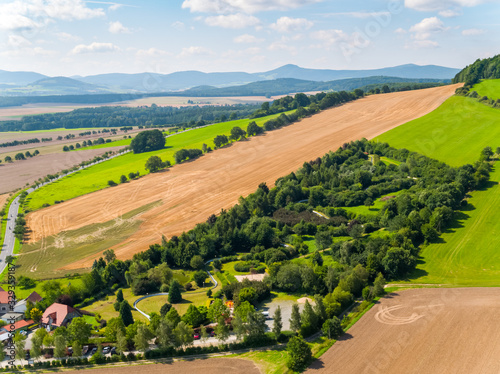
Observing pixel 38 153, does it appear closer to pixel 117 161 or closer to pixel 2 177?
pixel 2 177

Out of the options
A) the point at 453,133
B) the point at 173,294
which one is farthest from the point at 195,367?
the point at 453,133

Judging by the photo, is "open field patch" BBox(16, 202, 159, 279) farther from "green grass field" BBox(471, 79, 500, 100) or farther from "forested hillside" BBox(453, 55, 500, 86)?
"forested hillside" BBox(453, 55, 500, 86)

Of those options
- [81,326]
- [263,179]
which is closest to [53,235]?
[81,326]

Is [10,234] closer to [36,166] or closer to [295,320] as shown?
[36,166]

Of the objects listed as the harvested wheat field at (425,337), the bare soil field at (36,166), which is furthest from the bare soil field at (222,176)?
the harvested wheat field at (425,337)

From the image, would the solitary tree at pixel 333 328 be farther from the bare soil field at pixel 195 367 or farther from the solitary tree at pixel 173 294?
the solitary tree at pixel 173 294

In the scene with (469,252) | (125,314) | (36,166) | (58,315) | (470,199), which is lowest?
(58,315)

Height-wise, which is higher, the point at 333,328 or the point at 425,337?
the point at 333,328
